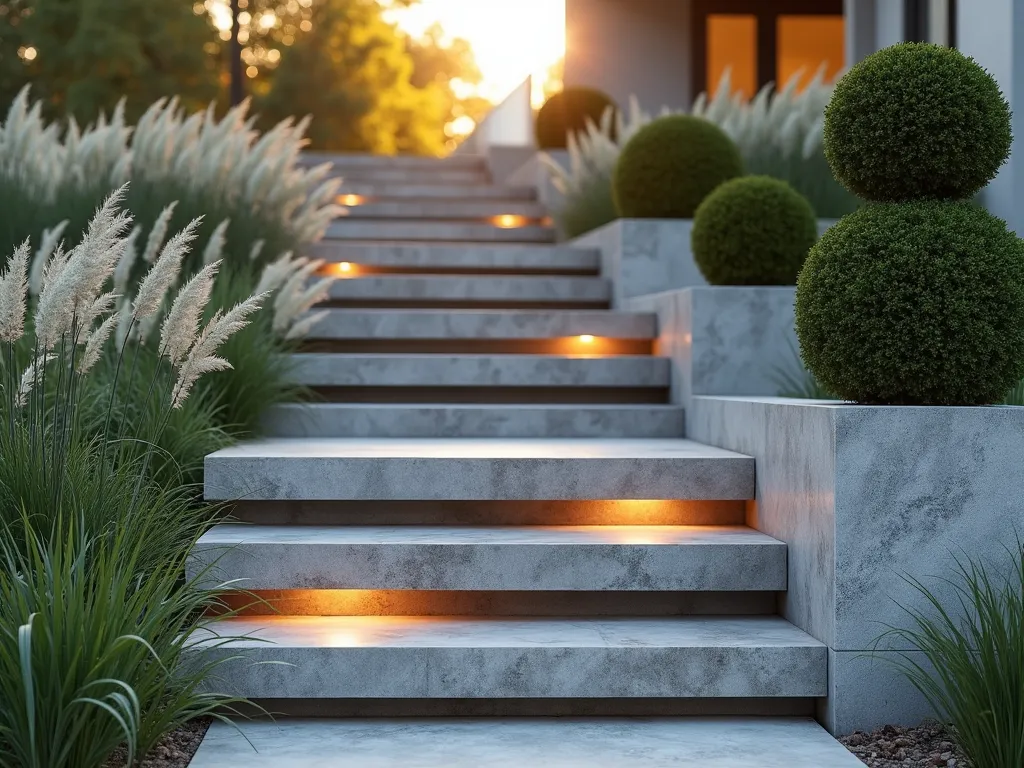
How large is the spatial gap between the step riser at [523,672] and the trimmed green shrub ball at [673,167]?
3777 mm

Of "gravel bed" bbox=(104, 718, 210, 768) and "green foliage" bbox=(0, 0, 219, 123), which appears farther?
"green foliage" bbox=(0, 0, 219, 123)

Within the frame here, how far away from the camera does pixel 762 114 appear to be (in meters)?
7.85

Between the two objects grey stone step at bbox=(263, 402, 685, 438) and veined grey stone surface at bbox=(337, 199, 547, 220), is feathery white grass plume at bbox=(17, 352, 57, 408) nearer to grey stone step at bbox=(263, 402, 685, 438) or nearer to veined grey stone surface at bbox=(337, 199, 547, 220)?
grey stone step at bbox=(263, 402, 685, 438)

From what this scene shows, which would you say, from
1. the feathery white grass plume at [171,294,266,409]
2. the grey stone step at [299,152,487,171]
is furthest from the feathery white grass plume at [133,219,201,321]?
the grey stone step at [299,152,487,171]

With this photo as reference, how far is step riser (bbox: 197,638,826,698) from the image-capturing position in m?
3.22

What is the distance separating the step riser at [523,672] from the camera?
10.6 ft

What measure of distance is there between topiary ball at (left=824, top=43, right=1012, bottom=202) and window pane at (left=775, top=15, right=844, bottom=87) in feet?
37.7

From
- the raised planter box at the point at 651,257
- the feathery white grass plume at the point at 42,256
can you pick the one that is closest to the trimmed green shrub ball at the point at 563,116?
the raised planter box at the point at 651,257

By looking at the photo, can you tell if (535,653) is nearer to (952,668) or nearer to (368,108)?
(952,668)

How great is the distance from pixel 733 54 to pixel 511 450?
37.4 ft

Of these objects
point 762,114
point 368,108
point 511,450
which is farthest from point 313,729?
point 368,108

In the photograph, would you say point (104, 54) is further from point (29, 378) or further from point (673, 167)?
point (29, 378)

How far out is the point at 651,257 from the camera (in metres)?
6.47

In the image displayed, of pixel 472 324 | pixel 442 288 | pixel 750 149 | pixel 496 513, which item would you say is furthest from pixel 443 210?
pixel 496 513
